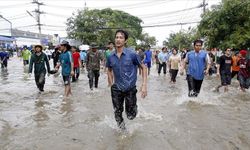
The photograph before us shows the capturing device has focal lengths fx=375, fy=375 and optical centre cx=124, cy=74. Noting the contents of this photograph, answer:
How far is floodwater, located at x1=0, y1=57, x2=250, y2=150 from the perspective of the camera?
5898 mm

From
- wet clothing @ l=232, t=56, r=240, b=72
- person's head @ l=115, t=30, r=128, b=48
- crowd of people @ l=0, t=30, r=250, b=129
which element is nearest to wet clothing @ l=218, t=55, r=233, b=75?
crowd of people @ l=0, t=30, r=250, b=129

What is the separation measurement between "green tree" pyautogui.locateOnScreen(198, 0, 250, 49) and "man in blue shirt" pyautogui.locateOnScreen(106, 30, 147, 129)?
49.1 feet

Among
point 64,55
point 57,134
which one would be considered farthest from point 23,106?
point 57,134

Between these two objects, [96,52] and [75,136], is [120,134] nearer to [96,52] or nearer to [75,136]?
[75,136]

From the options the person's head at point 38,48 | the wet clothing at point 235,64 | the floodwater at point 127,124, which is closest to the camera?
the floodwater at point 127,124

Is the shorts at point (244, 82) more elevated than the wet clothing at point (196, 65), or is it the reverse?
the wet clothing at point (196, 65)

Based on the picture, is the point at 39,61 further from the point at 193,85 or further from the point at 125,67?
the point at 125,67

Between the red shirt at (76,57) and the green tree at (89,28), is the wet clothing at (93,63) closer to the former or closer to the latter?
the red shirt at (76,57)

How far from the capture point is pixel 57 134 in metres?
6.53

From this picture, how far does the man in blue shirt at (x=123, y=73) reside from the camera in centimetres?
605

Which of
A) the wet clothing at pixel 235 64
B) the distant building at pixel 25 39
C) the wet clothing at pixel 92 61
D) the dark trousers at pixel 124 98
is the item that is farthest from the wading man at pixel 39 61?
the distant building at pixel 25 39

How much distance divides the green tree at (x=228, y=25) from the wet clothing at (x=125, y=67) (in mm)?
15028

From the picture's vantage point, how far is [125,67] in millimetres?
6074

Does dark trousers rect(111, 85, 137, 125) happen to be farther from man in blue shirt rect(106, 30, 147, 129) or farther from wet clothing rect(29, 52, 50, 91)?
wet clothing rect(29, 52, 50, 91)
